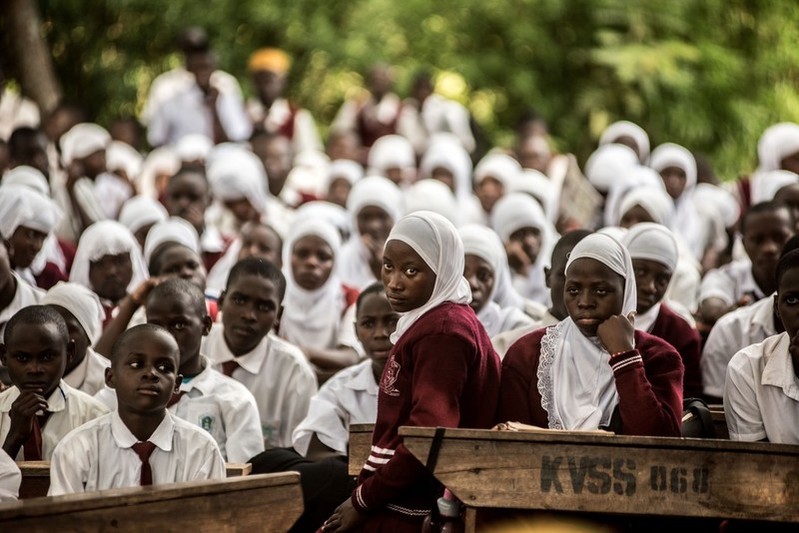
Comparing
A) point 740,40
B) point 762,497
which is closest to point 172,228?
point 762,497

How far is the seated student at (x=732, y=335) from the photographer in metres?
6.57

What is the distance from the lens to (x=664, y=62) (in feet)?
48.4

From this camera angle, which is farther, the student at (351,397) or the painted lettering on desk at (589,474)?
the student at (351,397)

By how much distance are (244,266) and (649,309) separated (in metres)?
2.00

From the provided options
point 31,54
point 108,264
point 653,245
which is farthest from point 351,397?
point 31,54

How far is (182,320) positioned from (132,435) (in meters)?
1.13

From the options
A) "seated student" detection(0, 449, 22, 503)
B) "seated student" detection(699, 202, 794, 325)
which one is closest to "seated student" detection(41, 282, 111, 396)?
"seated student" detection(0, 449, 22, 503)

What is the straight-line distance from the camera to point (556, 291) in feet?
20.7

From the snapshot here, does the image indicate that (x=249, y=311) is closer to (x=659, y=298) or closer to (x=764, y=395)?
(x=659, y=298)

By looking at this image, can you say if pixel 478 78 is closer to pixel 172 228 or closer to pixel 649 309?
pixel 172 228

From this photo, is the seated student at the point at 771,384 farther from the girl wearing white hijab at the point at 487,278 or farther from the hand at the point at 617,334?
the girl wearing white hijab at the point at 487,278

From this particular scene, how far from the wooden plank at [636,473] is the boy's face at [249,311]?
2248 mm

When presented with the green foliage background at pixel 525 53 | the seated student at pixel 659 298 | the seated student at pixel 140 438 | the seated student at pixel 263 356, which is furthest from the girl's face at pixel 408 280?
the green foliage background at pixel 525 53

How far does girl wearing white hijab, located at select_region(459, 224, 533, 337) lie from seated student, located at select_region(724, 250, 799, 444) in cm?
170
